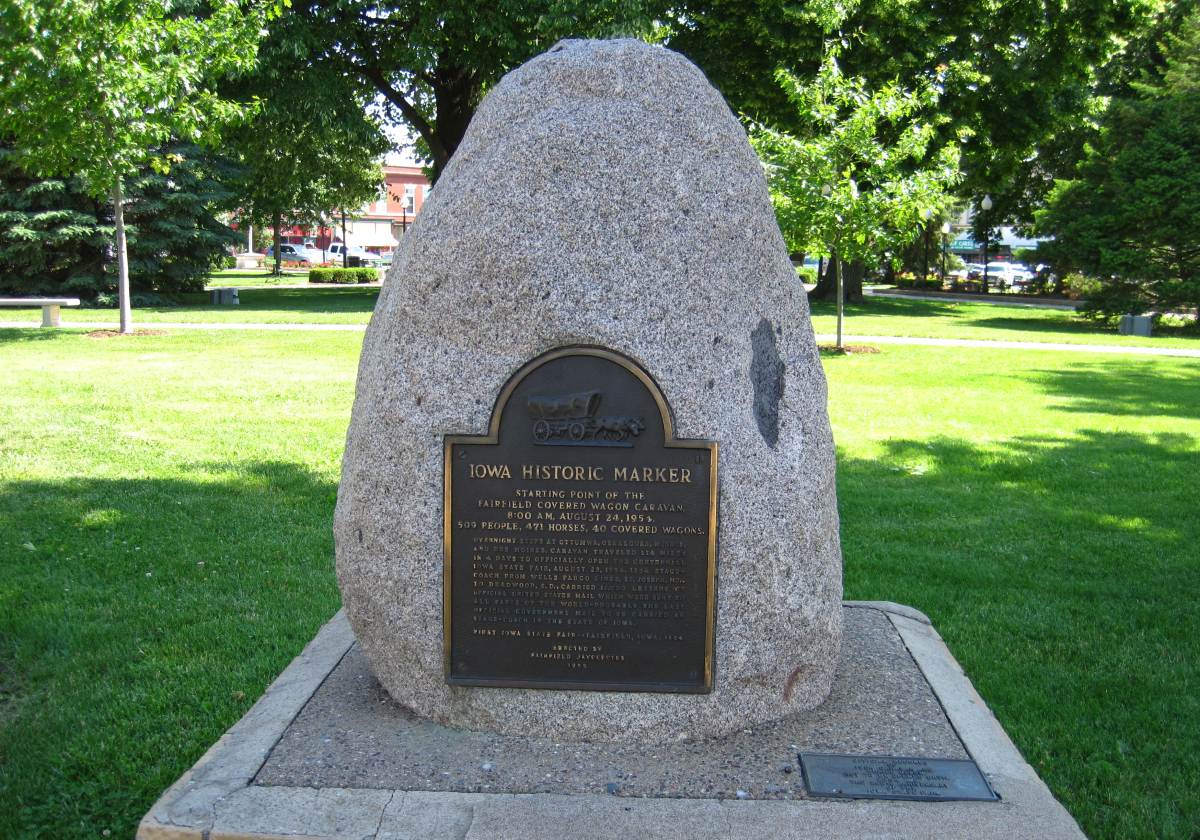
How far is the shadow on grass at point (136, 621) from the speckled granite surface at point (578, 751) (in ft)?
2.04

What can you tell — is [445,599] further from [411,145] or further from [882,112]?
[411,145]

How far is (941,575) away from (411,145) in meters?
32.0

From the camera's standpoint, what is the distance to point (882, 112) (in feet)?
54.4

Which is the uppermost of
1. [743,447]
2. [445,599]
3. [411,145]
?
[411,145]

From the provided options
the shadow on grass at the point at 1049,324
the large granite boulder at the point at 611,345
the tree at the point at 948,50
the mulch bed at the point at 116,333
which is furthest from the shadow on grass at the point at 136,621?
the shadow on grass at the point at 1049,324

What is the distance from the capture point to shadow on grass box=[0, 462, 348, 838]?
3.77m

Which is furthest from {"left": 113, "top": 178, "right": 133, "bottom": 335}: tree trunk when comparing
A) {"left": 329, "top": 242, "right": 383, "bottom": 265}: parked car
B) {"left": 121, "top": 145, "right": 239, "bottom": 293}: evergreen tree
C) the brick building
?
the brick building

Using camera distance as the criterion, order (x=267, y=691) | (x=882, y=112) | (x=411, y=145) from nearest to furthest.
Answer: (x=267, y=691), (x=882, y=112), (x=411, y=145)

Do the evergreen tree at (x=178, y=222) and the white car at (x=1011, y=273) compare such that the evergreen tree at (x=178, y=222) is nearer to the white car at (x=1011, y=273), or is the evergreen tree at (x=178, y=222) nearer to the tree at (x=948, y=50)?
the tree at (x=948, y=50)

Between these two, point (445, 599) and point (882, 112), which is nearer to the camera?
point (445, 599)

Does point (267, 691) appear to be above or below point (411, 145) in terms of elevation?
below

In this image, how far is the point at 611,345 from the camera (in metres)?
3.58

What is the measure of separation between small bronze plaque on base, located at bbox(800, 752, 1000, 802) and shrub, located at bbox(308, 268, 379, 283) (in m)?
40.4

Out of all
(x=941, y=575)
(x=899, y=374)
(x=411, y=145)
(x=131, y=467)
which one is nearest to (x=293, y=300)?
(x=411, y=145)
